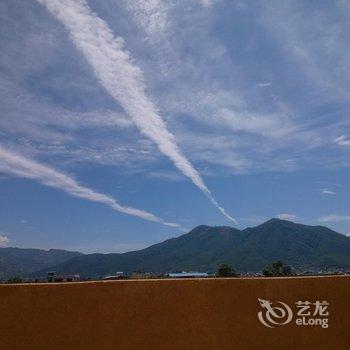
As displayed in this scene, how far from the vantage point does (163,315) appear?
695cm

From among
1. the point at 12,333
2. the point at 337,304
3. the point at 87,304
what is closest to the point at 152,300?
the point at 87,304

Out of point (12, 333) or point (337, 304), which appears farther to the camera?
point (337, 304)

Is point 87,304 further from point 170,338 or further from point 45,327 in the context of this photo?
point 170,338

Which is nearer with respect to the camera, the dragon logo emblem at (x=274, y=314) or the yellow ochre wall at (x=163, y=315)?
the yellow ochre wall at (x=163, y=315)

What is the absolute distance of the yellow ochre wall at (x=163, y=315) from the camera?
679 centimetres

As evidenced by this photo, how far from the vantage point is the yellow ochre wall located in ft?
22.3

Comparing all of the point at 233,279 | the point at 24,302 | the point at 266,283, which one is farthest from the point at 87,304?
the point at 266,283

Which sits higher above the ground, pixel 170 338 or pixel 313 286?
pixel 313 286

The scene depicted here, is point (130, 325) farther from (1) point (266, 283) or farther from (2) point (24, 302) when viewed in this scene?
(1) point (266, 283)

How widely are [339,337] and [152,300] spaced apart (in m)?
2.91

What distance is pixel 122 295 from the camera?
697 cm

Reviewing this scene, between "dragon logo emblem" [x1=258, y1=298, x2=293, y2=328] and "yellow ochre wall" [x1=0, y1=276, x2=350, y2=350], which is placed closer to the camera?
"yellow ochre wall" [x1=0, y1=276, x2=350, y2=350]

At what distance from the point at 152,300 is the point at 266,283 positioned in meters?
1.77

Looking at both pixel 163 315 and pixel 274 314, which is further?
pixel 274 314
